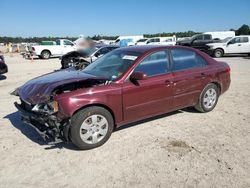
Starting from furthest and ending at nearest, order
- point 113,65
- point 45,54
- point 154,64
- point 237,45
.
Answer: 1. point 45,54
2. point 237,45
3. point 113,65
4. point 154,64

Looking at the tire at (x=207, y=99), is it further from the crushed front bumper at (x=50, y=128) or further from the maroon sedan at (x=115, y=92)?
the crushed front bumper at (x=50, y=128)

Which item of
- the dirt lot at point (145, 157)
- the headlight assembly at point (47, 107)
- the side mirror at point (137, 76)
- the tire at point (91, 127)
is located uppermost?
the side mirror at point (137, 76)

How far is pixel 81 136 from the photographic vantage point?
4012mm

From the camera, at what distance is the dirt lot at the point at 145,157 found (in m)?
3.31

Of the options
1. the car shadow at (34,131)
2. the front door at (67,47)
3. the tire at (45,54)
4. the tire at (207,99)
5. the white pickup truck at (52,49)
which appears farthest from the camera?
the front door at (67,47)

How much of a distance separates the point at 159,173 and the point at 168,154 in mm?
564

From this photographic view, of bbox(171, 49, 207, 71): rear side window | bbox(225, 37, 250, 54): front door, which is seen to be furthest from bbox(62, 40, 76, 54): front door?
bbox(171, 49, 207, 71): rear side window

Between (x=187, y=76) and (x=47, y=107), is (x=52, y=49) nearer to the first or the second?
(x=187, y=76)

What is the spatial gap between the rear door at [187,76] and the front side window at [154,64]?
203 mm

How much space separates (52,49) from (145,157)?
20.3 m

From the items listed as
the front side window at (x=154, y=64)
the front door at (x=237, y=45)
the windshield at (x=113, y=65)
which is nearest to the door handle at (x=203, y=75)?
the front side window at (x=154, y=64)

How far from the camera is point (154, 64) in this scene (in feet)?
15.9

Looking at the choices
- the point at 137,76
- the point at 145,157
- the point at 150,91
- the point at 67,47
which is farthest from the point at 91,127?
the point at 67,47

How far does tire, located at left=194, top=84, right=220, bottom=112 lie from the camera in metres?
5.66
